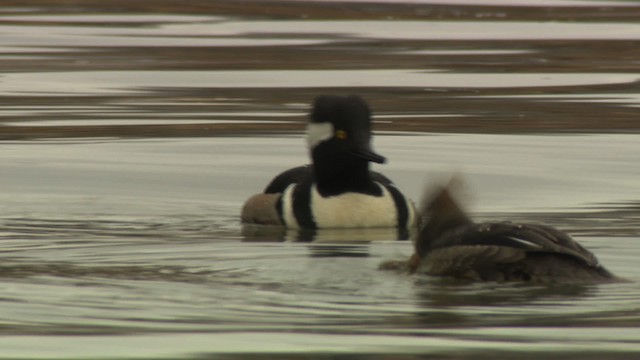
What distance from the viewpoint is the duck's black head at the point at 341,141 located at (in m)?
14.3

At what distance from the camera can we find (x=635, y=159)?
17.3 m

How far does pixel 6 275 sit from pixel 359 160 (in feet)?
13.1

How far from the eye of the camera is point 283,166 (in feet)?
57.1

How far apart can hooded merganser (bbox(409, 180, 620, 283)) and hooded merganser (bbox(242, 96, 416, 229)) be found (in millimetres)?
3049

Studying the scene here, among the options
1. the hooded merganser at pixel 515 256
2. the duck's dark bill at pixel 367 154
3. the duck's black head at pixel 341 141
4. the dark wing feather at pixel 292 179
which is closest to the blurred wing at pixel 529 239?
the hooded merganser at pixel 515 256

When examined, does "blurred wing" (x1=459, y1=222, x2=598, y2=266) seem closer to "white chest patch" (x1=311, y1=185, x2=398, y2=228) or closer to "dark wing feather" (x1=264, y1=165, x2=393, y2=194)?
"white chest patch" (x1=311, y1=185, x2=398, y2=228)

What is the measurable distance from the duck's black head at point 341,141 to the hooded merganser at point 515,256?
3.23 metres

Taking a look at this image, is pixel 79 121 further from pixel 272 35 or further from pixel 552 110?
pixel 272 35

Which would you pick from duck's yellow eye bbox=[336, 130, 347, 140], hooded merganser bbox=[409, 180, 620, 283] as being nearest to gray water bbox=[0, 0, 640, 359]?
hooded merganser bbox=[409, 180, 620, 283]

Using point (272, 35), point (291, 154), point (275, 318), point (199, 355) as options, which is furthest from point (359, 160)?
point (272, 35)

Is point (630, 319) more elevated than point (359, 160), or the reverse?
point (359, 160)

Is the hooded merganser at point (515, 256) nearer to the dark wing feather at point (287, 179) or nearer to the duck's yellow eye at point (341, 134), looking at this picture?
the duck's yellow eye at point (341, 134)

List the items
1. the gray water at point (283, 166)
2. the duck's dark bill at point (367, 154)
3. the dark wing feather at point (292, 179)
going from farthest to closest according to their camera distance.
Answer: the dark wing feather at point (292, 179) → the duck's dark bill at point (367, 154) → the gray water at point (283, 166)

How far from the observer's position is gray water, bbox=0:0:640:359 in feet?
30.8
